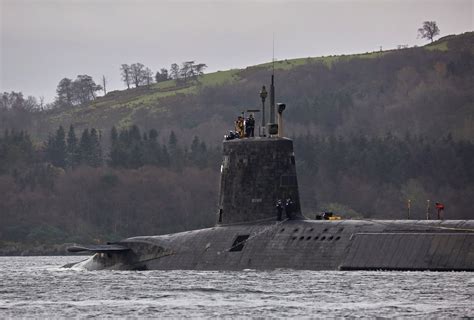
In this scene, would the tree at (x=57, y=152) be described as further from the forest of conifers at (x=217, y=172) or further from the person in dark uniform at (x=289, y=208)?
the person in dark uniform at (x=289, y=208)

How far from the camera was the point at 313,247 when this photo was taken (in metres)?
50.5

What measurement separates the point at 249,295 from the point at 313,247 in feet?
25.5

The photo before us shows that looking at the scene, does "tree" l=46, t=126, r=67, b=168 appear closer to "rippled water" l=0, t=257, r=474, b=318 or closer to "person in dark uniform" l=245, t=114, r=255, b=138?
"person in dark uniform" l=245, t=114, r=255, b=138

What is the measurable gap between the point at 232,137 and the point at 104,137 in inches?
4835

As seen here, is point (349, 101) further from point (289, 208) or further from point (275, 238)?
point (275, 238)

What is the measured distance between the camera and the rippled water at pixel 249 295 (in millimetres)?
39312

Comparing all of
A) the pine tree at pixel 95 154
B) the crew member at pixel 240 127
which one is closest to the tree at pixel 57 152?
the pine tree at pixel 95 154

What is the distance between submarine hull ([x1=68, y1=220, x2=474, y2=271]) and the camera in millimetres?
47562

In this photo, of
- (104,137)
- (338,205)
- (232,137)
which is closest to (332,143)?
(338,205)

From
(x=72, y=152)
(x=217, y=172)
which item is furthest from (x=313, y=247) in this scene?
(x=72, y=152)

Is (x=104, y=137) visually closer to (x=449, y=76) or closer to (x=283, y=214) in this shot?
(x=449, y=76)

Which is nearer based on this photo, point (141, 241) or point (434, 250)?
point (434, 250)

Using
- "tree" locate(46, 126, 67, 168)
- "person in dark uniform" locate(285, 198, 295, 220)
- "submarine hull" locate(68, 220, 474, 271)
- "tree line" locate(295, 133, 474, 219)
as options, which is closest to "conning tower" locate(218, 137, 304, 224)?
"person in dark uniform" locate(285, 198, 295, 220)

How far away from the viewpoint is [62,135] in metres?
153
